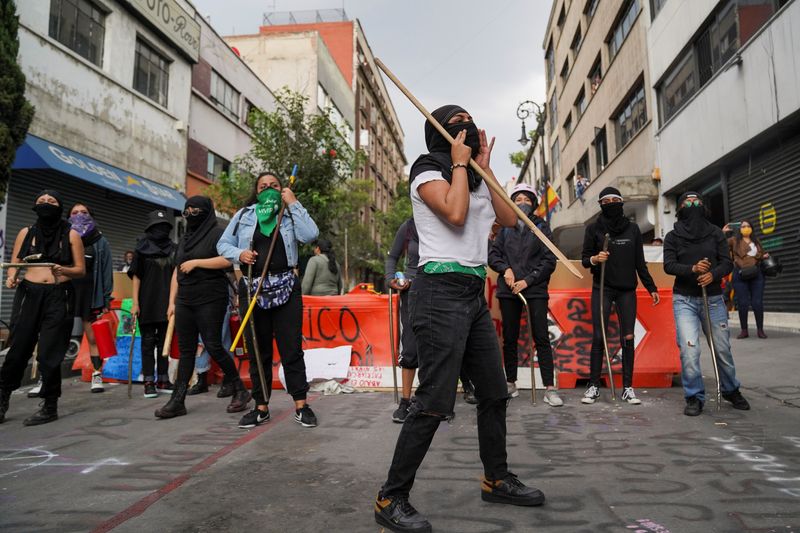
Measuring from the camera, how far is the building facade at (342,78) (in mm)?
29906

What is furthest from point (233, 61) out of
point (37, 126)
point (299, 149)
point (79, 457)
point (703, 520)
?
point (703, 520)

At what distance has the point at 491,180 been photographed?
2594 millimetres

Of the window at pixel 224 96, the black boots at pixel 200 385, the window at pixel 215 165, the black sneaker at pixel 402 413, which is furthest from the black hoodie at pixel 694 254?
the window at pixel 224 96

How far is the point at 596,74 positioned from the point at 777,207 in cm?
1445

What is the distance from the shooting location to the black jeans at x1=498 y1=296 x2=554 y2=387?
16.8 ft

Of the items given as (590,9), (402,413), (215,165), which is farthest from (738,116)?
(215,165)

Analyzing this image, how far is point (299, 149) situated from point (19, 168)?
7904mm

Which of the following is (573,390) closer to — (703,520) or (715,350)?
(715,350)

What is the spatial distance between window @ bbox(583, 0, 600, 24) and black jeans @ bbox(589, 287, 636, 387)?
64.8 feet

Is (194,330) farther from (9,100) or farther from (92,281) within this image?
(9,100)

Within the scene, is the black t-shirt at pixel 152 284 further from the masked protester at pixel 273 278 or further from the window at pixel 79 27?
the window at pixel 79 27

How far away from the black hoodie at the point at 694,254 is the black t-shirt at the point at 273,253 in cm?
330

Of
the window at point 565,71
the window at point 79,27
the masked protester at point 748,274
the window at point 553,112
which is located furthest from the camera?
the window at point 553,112

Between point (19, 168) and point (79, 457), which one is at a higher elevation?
point (19, 168)
